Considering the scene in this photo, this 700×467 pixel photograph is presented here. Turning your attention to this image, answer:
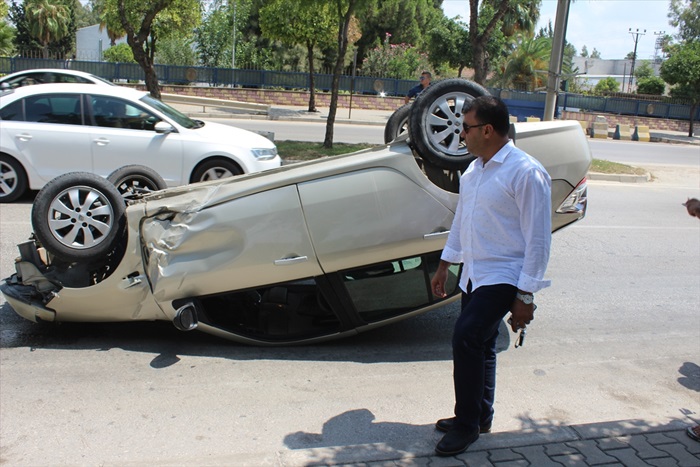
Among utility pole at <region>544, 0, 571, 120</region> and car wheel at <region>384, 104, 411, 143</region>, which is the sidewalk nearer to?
car wheel at <region>384, 104, 411, 143</region>

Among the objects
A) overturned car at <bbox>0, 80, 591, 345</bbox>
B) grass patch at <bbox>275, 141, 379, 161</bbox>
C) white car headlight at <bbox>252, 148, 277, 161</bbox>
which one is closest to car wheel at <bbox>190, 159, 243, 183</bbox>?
white car headlight at <bbox>252, 148, 277, 161</bbox>

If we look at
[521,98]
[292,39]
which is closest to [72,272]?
[292,39]

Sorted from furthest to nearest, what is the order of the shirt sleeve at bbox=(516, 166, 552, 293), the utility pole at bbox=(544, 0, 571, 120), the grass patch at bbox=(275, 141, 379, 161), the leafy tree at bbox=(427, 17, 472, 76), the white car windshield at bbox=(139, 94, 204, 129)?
the leafy tree at bbox=(427, 17, 472, 76) < the utility pole at bbox=(544, 0, 571, 120) < the grass patch at bbox=(275, 141, 379, 161) < the white car windshield at bbox=(139, 94, 204, 129) < the shirt sleeve at bbox=(516, 166, 552, 293)

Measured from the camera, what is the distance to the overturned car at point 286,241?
179 inches

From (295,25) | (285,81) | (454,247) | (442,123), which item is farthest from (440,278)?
(285,81)

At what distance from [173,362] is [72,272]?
3.49ft

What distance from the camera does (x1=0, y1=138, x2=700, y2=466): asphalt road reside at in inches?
146

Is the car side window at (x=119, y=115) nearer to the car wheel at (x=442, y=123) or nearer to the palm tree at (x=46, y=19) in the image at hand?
the car wheel at (x=442, y=123)

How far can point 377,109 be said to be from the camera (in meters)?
36.1

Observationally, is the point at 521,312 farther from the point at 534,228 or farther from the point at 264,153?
the point at 264,153

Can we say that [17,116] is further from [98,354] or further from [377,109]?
[377,109]

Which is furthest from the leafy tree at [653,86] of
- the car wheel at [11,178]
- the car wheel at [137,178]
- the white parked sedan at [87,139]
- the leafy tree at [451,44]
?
the car wheel at [137,178]

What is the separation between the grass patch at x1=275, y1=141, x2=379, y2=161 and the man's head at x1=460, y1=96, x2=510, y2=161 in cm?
1112

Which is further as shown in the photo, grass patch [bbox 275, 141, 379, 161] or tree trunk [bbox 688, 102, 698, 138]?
tree trunk [bbox 688, 102, 698, 138]
